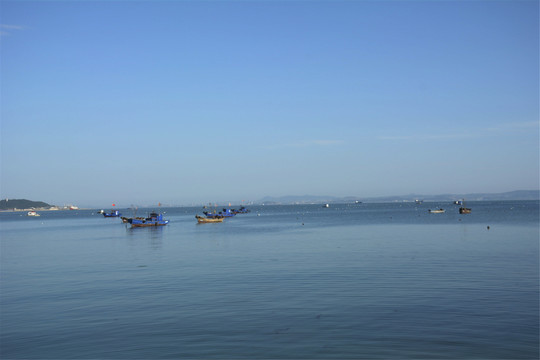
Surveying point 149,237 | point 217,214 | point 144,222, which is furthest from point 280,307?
point 217,214

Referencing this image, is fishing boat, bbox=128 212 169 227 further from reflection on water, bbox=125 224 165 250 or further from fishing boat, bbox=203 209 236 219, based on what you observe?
fishing boat, bbox=203 209 236 219

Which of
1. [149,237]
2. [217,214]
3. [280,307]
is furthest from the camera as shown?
[217,214]

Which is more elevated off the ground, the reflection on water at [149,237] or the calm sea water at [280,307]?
the calm sea water at [280,307]

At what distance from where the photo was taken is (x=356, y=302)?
22.4m

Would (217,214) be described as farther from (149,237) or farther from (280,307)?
(280,307)

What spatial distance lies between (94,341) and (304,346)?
8037 millimetres

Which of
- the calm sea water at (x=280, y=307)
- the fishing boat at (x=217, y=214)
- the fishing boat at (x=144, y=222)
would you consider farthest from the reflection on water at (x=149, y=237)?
the fishing boat at (x=217, y=214)

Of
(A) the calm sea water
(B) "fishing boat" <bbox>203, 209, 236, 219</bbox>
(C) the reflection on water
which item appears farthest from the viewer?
(B) "fishing boat" <bbox>203, 209, 236, 219</bbox>

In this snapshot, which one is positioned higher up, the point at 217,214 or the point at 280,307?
the point at 217,214

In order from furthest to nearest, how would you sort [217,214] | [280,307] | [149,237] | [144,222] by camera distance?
[217,214] < [144,222] < [149,237] < [280,307]

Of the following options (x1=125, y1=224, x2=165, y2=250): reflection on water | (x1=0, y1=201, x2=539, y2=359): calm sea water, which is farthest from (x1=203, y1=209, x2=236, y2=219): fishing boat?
(x1=0, y1=201, x2=539, y2=359): calm sea water

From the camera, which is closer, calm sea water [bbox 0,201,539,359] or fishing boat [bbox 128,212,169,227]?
calm sea water [bbox 0,201,539,359]

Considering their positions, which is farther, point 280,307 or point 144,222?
point 144,222

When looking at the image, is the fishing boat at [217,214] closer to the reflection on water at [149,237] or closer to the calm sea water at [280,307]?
the reflection on water at [149,237]
